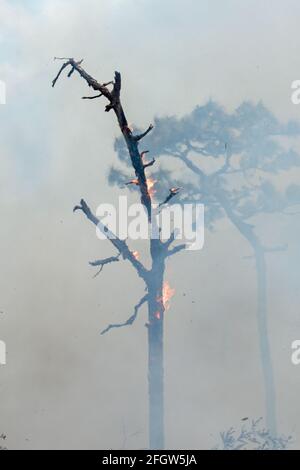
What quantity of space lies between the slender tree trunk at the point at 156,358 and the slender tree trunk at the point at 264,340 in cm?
591

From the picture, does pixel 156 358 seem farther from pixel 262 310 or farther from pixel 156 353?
pixel 262 310

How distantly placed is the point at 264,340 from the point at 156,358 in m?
6.69

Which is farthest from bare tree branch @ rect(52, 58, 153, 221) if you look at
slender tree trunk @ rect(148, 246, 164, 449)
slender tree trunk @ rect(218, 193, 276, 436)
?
slender tree trunk @ rect(218, 193, 276, 436)

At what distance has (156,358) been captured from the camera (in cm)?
1256

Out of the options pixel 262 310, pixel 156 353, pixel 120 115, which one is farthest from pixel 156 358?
pixel 262 310

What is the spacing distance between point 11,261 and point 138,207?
518 cm

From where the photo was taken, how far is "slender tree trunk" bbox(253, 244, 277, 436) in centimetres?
1731

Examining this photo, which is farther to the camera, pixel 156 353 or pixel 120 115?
pixel 156 353

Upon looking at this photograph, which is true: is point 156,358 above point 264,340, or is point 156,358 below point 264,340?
below

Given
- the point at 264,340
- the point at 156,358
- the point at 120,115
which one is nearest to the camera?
the point at 120,115

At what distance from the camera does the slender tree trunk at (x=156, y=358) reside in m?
12.3

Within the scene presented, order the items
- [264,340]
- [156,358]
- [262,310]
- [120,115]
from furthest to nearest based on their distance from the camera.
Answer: [262,310] → [264,340] → [156,358] → [120,115]
